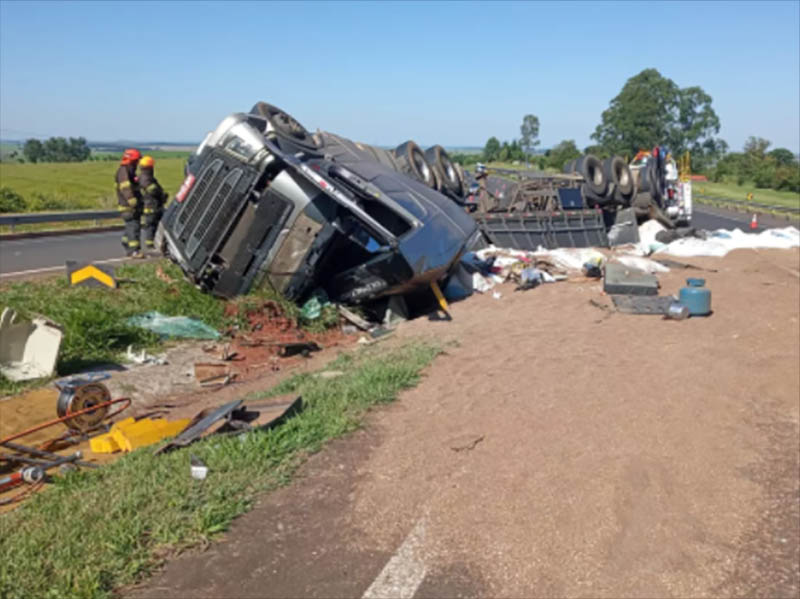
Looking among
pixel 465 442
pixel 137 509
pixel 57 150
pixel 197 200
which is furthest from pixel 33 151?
pixel 137 509

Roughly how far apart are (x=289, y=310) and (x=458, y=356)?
2.51 meters

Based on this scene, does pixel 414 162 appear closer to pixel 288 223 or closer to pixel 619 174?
pixel 619 174

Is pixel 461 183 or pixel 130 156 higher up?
pixel 130 156

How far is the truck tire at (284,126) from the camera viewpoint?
8766 mm

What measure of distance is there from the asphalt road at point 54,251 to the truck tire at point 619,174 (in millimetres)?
9898

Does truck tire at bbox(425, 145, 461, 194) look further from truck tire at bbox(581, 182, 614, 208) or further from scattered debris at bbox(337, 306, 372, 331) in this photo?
scattered debris at bbox(337, 306, 372, 331)

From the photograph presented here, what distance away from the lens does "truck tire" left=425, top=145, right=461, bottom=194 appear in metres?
14.8

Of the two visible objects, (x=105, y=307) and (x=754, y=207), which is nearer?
(x=105, y=307)

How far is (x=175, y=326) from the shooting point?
328 inches

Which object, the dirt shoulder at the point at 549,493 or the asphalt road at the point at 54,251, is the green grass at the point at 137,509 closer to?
the dirt shoulder at the point at 549,493

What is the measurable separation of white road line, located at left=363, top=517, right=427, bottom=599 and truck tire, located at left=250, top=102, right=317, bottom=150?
6198 millimetres

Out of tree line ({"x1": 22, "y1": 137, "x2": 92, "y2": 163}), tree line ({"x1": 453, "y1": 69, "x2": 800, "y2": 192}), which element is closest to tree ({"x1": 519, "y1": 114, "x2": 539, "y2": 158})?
tree line ({"x1": 453, "y1": 69, "x2": 800, "y2": 192})

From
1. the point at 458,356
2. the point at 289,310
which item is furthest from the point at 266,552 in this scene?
the point at 289,310

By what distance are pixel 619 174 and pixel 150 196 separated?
10.2m
